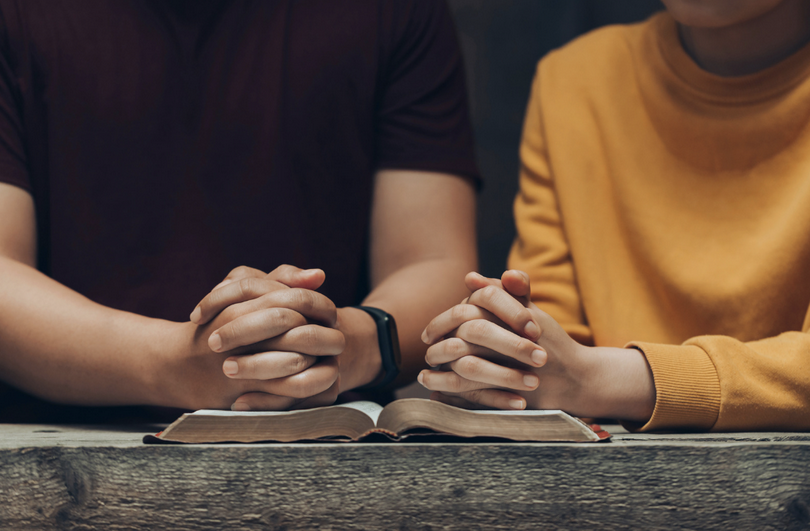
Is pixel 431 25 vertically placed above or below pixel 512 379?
above

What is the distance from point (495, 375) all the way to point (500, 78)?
1276mm

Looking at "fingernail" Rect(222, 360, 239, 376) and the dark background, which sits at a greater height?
the dark background

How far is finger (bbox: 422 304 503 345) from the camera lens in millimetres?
750

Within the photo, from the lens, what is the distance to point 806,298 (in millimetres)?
992

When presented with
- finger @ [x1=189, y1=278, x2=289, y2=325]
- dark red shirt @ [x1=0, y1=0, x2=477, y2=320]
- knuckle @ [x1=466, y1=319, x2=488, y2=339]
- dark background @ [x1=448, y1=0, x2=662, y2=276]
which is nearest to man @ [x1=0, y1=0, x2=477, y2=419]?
dark red shirt @ [x1=0, y1=0, x2=477, y2=320]

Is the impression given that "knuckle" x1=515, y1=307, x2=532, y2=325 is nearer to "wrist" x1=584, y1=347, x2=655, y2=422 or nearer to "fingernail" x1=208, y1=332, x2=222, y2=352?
"wrist" x1=584, y1=347, x2=655, y2=422

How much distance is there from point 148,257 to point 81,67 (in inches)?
13.4

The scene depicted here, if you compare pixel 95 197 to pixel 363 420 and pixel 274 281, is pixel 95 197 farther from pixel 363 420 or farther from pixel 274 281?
pixel 363 420

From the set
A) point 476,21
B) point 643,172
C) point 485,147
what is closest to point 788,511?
point 643,172

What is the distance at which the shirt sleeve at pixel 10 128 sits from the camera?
0.99 m

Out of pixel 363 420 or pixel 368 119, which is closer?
pixel 363 420

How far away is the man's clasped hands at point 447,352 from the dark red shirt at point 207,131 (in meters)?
0.36

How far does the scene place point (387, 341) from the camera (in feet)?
3.00

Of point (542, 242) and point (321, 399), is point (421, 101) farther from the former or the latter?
point (321, 399)
